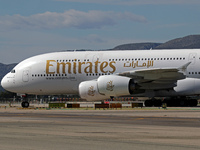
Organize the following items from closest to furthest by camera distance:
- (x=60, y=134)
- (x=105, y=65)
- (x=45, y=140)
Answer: (x=45, y=140) < (x=60, y=134) < (x=105, y=65)

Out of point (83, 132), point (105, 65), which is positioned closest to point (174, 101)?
point (105, 65)

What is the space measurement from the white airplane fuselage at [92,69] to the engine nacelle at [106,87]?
109 centimetres

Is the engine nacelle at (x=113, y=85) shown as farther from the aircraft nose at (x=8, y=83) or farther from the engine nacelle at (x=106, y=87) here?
the aircraft nose at (x=8, y=83)

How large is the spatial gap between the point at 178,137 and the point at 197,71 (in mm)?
26164

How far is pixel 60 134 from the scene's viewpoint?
15375 mm

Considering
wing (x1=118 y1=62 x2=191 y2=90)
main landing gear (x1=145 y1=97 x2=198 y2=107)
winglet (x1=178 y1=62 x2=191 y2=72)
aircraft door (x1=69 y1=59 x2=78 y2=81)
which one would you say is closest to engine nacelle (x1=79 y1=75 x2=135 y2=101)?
wing (x1=118 y1=62 x2=191 y2=90)

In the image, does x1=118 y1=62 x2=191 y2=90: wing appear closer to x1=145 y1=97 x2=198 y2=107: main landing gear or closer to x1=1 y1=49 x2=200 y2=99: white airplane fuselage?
x1=1 y1=49 x2=200 y2=99: white airplane fuselage

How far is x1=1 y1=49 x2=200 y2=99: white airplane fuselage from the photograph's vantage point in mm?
39844

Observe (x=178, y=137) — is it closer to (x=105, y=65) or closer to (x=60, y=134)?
(x=60, y=134)

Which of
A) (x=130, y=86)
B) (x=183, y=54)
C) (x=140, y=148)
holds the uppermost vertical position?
(x=183, y=54)

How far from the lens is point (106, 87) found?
38969mm

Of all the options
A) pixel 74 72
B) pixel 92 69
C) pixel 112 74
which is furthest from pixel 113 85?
pixel 74 72

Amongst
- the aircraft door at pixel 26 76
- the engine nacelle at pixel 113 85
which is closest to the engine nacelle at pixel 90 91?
the engine nacelle at pixel 113 85

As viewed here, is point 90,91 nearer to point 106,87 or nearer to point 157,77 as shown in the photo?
point 106,87
